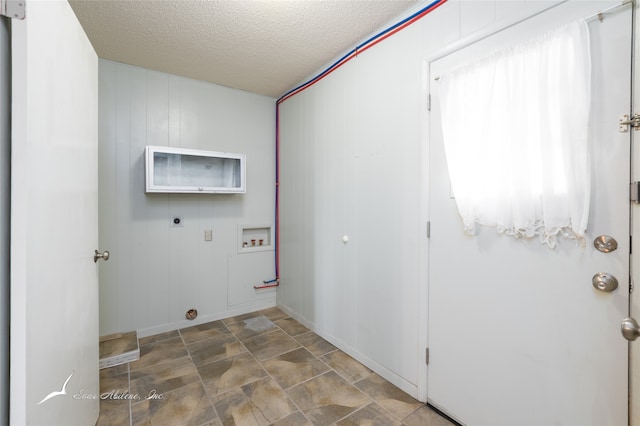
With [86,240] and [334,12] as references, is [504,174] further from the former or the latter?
[86,240]

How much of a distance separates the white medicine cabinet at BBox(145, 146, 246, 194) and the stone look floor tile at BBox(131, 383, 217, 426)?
164cm

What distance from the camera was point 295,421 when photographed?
1.67 metres

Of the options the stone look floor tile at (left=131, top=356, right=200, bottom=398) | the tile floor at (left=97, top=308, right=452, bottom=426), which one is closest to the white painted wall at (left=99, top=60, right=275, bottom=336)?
the tile floor at (left=97, top=308, right=452, bottom=426)

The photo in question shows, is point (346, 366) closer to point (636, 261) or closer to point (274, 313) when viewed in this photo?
point (274, 313)

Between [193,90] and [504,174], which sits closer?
[504,174]

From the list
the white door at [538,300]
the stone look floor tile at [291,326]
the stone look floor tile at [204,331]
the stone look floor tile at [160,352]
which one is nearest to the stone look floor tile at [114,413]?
the stone look floor tile at [160,352]

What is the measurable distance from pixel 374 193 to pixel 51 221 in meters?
1.78

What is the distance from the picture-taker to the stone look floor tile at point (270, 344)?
2416 millimetres

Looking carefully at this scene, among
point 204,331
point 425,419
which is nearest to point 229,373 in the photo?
point 204,331

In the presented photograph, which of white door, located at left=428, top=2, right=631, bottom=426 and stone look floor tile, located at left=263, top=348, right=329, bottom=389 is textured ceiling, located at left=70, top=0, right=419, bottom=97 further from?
stone look floor tile, located at left=263, top=348, right=329, bottom=389

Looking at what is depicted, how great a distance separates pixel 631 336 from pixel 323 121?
234 cm

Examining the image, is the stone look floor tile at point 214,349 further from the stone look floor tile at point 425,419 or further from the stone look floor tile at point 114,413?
the stone look floor tile at point 425,419

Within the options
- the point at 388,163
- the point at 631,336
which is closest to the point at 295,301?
the point at 388,163

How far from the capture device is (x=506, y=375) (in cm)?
141
